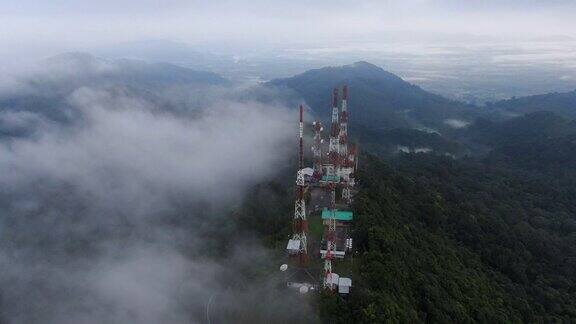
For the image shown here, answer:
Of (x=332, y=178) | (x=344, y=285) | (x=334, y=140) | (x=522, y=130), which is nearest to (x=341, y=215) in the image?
(x=332, y=178)

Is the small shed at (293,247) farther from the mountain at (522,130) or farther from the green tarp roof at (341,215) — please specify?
the mountain at (522,130)

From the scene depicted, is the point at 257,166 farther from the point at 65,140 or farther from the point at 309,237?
the point at 65,140

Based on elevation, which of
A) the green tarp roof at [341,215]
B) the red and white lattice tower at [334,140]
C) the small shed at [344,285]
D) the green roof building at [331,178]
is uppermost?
the red and white lattice tower at [334,140]

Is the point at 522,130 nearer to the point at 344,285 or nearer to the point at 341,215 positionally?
the point at 341,215

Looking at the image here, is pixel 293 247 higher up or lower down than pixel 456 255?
higher up

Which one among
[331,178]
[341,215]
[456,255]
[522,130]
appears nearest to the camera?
[341,215]

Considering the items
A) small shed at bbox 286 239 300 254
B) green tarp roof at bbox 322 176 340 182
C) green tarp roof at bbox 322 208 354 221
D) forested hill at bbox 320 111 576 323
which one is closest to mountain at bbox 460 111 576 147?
forested hill at bbox 320 111 576 323

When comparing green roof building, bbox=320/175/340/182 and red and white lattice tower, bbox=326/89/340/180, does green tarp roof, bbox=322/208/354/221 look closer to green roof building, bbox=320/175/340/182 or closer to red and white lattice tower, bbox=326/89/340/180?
green roof building, bbox=320/175/340/182

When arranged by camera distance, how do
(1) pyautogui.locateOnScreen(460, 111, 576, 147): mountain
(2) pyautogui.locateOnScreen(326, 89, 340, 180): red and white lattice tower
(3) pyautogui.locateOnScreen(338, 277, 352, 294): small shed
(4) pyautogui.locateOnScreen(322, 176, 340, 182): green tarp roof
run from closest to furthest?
(3) pyautogui.locateOnScreen(338, 277, 352, 294): small shed → (2) pyautogui.locateOnScreen(326, 89, 340, 180): red and white lattice tower → (4) pyautogui.locateOnScreen(322, 176, 340, 182): green tarp roof → (1) pyautogui.locateOnScreen(460, 111, 576, 147): mountain

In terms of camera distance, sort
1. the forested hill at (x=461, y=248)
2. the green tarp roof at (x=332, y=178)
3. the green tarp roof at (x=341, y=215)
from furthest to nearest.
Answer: the green tarp roof at (x=332, y=178) < the green tarp roof at (x=341, y=215) < the forested hill at (x=461, y=248)

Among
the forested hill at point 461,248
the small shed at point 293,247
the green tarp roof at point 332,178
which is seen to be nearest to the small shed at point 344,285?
the forested hill at point 461,248

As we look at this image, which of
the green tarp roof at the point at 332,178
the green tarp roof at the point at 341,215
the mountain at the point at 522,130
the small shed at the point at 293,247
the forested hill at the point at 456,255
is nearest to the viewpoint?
the forested hill at the point at 456,255

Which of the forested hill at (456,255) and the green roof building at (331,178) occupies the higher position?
the green roof building at (331,178)
